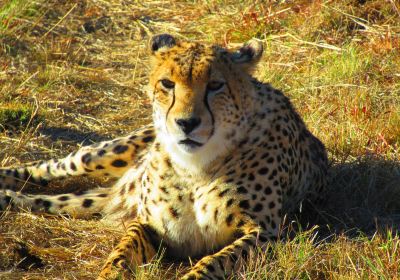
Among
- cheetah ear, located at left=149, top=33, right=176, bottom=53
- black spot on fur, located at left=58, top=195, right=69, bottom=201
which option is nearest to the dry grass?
black spot on fur, located at left=58, top=195, right=69, bottom=201

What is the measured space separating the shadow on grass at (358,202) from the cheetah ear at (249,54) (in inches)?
36.8

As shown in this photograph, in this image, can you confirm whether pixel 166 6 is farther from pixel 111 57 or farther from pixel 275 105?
pixel 275 105

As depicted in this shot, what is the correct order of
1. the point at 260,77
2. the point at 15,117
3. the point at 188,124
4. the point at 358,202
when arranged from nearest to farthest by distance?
the point at 188,124
the point at 358,202
the point at 15,117
the point at 260,77

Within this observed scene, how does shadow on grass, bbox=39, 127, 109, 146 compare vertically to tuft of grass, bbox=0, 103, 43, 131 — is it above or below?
below

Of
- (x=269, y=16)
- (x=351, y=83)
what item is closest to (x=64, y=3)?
(x=269, y=16)

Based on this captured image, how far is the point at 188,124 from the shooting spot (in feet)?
14.1

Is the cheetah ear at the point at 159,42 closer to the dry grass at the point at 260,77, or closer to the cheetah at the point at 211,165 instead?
the cheetah at the point at 211,165

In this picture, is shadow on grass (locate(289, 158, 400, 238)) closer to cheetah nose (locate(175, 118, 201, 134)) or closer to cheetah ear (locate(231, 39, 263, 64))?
cheetah ear (locate(231, 39, 263, 64))

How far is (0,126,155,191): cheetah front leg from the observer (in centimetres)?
582

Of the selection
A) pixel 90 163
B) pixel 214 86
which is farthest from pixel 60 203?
pixel 214 86

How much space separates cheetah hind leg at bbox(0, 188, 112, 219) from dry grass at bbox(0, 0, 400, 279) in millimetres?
157

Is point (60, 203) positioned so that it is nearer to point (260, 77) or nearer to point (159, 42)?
point (159, 42)

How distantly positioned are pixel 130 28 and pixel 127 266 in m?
4.79

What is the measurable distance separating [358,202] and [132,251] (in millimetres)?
1568
